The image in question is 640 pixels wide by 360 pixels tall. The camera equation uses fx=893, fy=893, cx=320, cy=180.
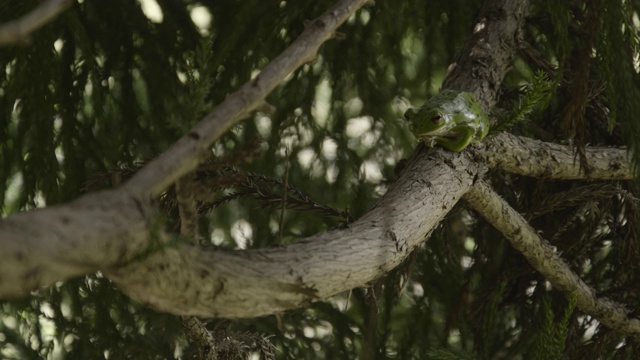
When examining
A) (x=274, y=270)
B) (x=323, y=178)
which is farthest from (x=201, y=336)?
(x=323, y=178)

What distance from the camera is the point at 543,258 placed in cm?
184

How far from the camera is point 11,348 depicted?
7.50ft

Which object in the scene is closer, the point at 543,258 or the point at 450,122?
the point at 450,122

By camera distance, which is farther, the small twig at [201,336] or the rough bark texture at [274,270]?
the small twig at [201,336]

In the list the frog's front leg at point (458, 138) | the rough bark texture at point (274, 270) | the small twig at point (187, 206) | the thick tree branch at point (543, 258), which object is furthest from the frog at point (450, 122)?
the small twig at point (187, 206)

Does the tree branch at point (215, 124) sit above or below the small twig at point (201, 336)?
above

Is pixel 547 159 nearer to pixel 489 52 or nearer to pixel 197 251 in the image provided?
pixel 489 52

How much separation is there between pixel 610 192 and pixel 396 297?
714 mm

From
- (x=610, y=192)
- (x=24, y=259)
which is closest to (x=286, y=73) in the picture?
(x=24, y=259)

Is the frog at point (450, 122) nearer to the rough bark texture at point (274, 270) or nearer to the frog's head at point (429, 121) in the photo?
the frog's head at point (429, 121)

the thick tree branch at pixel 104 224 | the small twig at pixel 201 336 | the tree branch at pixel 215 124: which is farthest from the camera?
the small twig at pixel 201 336

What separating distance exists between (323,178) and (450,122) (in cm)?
101

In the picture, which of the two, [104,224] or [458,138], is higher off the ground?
[458,138]

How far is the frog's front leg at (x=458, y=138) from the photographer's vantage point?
158 cm
